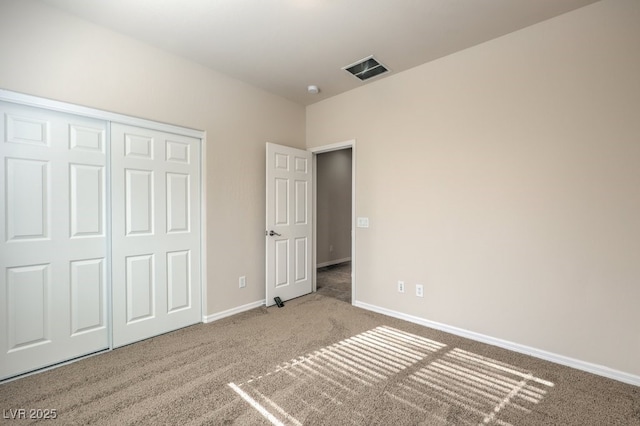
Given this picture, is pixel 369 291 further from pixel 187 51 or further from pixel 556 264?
pixel 187 51

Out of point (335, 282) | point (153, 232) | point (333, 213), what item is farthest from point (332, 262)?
point (153, 232)

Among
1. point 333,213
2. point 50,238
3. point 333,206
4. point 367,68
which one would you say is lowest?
point 50,238

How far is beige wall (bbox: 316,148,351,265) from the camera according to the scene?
19.1ft

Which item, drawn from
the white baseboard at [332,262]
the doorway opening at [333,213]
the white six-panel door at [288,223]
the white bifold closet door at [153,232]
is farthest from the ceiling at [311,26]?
the white baseboard at [332,262]

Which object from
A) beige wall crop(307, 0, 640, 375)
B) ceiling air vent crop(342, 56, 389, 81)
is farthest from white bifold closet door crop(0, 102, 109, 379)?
beige wall crop(307, 0, 640, 375)

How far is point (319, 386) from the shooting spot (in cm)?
196

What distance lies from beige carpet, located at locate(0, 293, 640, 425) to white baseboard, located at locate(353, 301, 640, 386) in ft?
0.22

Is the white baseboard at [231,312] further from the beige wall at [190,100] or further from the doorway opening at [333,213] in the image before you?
the doorway opening at [333,213]

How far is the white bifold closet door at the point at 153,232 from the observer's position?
2502 mm

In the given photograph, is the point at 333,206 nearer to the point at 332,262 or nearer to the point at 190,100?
the point at 332,262

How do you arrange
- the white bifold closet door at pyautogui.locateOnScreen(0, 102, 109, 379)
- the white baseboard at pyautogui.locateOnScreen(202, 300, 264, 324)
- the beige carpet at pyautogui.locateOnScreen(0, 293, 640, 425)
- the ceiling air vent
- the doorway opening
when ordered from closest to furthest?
the beige carpet at pyautogui.locateOnScreen(0, 293, 640, 425), the white bifold closet door at pyautogui.locateOnScreen(0, 102, 109, 379), the ceiling air vent, the white baseboard at pyautogui.locateOnScreen(202, 300, 264, 324), the doorway opening

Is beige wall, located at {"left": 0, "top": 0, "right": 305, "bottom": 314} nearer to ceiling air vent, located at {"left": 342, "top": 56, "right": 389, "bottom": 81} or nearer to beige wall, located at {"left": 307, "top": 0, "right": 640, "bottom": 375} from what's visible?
ceiling air vent, located at {"left": 342, "top": 56, "right": 389, "bottom": 81}

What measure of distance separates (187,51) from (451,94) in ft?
8.49

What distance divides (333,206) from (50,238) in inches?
182
